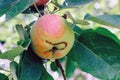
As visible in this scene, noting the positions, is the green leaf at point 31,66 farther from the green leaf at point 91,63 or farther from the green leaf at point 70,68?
the green leaf at point 70,68

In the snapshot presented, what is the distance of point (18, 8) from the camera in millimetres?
1020

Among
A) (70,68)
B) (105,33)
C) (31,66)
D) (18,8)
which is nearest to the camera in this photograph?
(18,8)

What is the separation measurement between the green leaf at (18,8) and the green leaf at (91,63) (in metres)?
0.23

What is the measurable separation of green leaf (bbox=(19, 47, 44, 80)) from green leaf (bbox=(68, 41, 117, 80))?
10cm

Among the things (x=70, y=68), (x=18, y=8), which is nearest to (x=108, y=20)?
(x=18, y=8)

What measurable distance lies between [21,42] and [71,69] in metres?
0.34

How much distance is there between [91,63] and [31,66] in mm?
169

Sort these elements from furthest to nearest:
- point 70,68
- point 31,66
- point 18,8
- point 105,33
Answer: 1. point 70,68
2. point 105,33
3. point 31,66
4. point 18,8

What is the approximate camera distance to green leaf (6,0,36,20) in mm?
998

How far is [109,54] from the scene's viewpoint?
1188 millimetres

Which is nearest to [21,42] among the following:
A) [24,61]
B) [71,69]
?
[24,61]

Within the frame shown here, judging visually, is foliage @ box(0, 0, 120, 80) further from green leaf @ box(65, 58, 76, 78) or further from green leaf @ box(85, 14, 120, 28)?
green leaf @ box(65, 58, 76, 78)

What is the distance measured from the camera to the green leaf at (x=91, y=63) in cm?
116

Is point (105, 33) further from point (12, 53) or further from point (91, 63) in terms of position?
point (12, 53)
